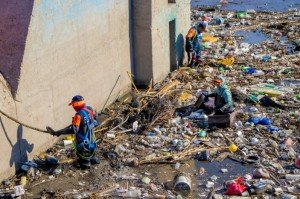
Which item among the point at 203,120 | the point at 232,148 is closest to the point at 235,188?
the point at 232,148

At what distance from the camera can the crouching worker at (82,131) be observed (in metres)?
8.55

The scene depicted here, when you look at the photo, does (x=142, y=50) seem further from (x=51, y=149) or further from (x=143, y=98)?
(x=51, y=149)

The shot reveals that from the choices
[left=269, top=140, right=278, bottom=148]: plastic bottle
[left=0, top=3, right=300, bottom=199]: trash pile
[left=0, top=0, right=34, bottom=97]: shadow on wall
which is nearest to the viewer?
[left=0, top=3, right=300, bottom=199]: trash pile

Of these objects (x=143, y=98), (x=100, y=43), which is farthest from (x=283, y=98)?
(x=100, y=43)

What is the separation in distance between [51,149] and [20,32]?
7.15 feet

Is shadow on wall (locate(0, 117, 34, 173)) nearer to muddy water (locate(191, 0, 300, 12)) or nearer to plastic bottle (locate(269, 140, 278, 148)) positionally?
plastic bottle (locate(269, 140, 278, 148))

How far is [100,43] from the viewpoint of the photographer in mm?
11273

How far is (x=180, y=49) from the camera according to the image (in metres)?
14.6

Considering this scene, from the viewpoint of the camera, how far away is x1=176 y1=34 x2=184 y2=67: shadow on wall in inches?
568

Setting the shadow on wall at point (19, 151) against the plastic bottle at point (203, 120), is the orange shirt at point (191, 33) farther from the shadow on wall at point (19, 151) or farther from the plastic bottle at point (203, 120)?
the shadow on wall at point (19, 151)

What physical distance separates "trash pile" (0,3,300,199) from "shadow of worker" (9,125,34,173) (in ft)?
0.40

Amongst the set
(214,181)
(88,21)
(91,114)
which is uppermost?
(88,21)

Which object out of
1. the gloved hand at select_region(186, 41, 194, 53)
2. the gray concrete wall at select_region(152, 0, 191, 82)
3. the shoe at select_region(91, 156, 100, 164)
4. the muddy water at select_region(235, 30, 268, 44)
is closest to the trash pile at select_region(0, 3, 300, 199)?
the shoe at select_region(91, 156, 100, 164)

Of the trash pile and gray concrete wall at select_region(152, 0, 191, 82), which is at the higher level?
gray concrete wall at select_region(152, 0, 191, 82)
